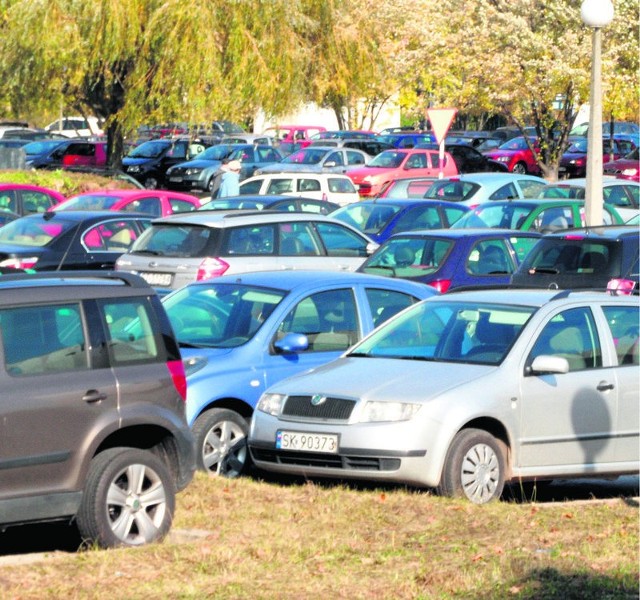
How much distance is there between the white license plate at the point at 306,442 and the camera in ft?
30.6

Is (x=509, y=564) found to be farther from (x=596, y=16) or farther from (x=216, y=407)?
(x=596, y=16)

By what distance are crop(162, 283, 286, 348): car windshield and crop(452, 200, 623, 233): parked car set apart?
11252mm

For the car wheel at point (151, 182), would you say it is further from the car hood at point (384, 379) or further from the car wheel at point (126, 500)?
the car wheel at point (126, 500)

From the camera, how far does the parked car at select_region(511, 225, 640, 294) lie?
15709mm

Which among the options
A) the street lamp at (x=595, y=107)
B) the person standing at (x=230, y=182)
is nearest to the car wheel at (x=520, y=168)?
the person standing at (x=230, y=182)

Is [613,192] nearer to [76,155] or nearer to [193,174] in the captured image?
[193,174]

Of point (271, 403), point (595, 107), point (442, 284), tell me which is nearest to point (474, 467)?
point (271, 403)

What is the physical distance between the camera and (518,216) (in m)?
23.1

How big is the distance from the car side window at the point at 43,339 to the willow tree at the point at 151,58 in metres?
25.4

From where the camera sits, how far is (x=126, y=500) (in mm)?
7895

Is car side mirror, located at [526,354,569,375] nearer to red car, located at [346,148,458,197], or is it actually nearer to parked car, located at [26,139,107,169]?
red car, located at [346,148,458,197]

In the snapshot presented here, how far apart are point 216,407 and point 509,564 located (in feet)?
12.4

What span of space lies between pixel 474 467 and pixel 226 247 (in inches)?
319

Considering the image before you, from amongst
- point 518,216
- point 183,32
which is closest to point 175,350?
point 518,216
